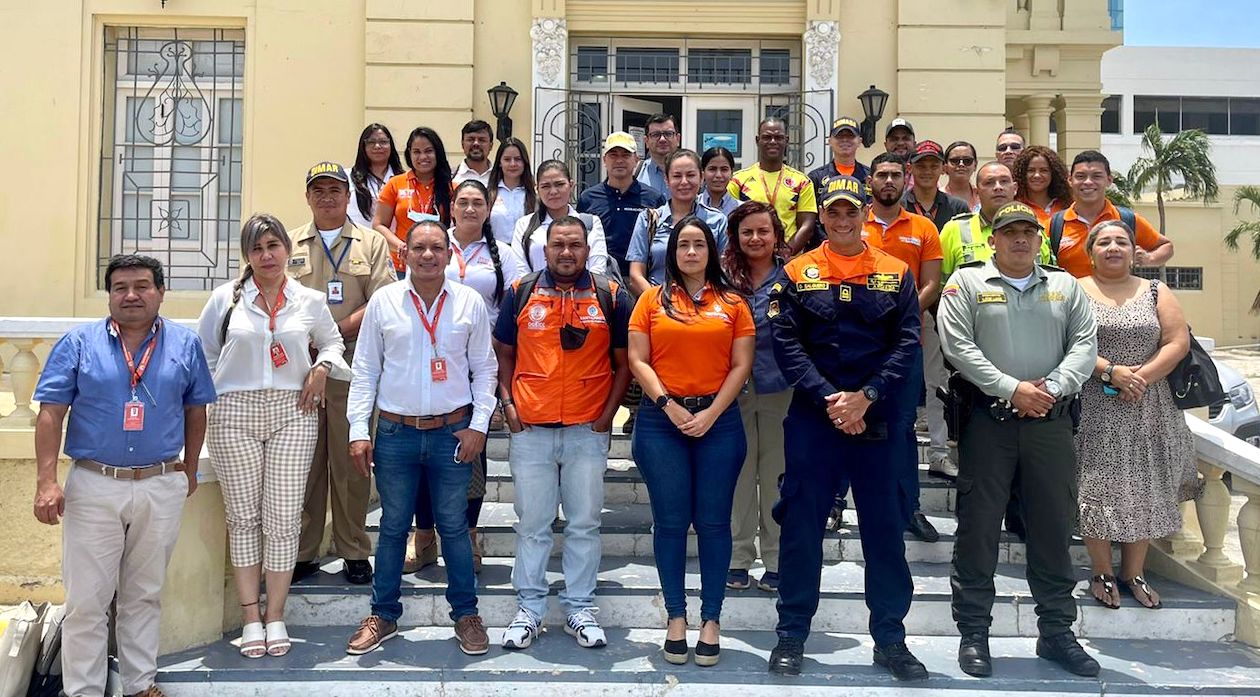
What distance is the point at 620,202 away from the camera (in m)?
6.03

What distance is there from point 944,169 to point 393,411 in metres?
4.32

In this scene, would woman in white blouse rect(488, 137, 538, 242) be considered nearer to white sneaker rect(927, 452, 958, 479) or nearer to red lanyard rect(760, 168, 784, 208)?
red lanyard rect(760, 168, 784, 208)

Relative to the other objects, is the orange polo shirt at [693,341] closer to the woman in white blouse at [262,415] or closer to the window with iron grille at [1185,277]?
the woman in white blouse at [262,415]

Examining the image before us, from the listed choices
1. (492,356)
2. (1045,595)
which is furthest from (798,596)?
(492,356)

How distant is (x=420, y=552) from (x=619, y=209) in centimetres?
246

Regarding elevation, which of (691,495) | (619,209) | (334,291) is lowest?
(691,495)

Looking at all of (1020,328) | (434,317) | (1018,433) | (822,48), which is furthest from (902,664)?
(822,48)

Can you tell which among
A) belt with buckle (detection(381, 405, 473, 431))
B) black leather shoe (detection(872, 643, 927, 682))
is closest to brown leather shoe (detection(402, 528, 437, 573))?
belt with buckle (detection(381, 405, 473, 431))

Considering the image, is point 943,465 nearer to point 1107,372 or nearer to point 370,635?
point 1107,372

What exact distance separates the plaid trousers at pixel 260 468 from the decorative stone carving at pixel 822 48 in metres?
6.80

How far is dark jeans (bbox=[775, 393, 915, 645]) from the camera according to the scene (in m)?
4.25

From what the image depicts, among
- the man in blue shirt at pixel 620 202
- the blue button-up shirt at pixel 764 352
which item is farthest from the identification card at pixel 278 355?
the blue button-up shirt at pixel 764 352

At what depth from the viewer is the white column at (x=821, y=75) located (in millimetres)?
9453

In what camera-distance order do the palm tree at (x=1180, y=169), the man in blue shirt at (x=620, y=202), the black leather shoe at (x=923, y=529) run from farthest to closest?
1. the palm tree at (x=1180, y=169)
2. the man in blue shirt at (x=620, y=202)
3. the black leather shoe at (x=923, y=529)
